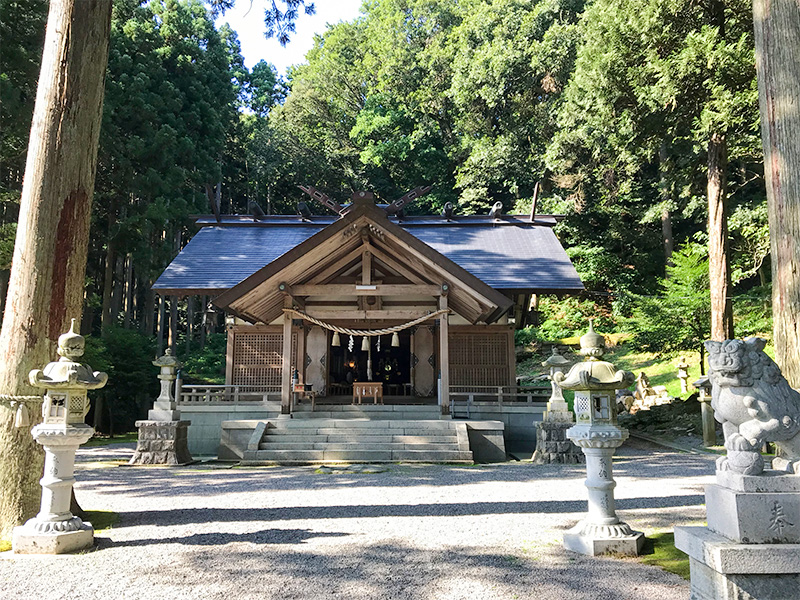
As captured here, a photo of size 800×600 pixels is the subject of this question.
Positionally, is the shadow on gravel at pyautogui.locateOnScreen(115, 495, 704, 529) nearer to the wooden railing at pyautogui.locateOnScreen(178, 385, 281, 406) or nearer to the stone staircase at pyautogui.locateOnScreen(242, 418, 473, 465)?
the stone staircase at pyautogui.locateOnScreen(242, 418, 473, 465)

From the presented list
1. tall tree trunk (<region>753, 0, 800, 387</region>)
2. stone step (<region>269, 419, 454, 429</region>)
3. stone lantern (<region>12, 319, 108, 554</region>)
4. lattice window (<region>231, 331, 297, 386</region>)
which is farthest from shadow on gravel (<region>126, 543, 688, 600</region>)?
lattice window (<region>231, 331, 297, 386</region>)

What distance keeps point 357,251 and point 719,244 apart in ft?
27.2

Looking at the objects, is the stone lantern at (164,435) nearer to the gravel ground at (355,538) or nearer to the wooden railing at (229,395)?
the gravel ground at (355,538)

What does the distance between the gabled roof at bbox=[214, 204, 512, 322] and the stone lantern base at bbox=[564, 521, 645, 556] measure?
6.72 meters

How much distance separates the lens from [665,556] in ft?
13.4

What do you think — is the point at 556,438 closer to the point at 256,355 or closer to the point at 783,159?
the point at 783,159

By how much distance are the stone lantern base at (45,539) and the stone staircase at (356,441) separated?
17.9ft

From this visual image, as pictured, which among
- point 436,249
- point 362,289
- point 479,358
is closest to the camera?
point 362,289

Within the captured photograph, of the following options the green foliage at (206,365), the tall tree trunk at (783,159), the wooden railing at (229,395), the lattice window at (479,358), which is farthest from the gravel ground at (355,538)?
the green foliage at (206,365)

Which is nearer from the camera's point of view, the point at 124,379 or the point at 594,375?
the point at 594,375

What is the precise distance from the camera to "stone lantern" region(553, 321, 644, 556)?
417cm

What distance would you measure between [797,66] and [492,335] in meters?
9.87

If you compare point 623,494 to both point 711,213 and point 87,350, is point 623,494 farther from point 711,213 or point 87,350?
point 87,350

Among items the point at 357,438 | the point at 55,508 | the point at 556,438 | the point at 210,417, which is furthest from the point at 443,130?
the point at 55,508
